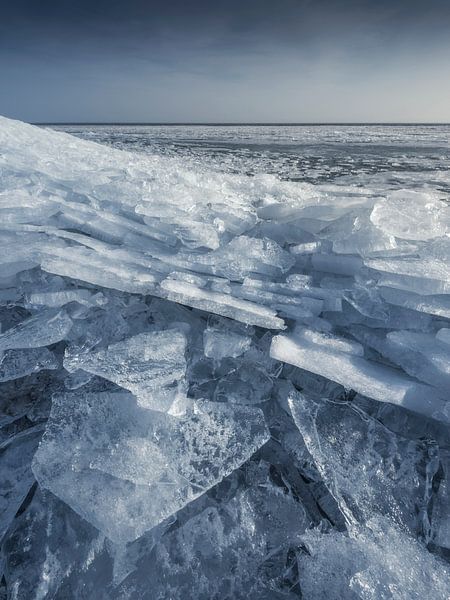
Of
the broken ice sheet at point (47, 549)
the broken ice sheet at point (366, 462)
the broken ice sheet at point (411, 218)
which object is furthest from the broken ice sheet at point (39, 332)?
the broken ice sheet at point (411, 218)

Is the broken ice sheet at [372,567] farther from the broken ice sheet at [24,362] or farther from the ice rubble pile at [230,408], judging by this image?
the broken ice sheet at [24,362]

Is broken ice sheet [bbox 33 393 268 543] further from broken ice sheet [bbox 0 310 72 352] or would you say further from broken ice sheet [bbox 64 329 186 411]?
broken ice sheet [bbox 0 310 72 352]

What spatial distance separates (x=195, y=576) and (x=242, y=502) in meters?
0.25

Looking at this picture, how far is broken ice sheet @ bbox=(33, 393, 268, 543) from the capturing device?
1158mm

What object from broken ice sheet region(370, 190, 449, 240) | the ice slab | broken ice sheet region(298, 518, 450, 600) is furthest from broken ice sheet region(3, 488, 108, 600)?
broken ice sheet region(370, 190, 449, 240)

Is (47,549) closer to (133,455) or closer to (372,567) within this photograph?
(133,455)

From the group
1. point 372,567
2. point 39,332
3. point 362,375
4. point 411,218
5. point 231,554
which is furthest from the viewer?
point 411,218

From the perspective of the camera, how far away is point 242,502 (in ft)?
4.22

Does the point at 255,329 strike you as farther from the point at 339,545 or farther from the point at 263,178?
the point at 263,178

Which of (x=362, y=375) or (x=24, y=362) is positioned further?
(x=24, y=362)

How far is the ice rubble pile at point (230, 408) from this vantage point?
1.13 metres

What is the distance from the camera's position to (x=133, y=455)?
1.24m

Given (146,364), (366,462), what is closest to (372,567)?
(366,462)

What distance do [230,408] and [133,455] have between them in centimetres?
Answer: 38
